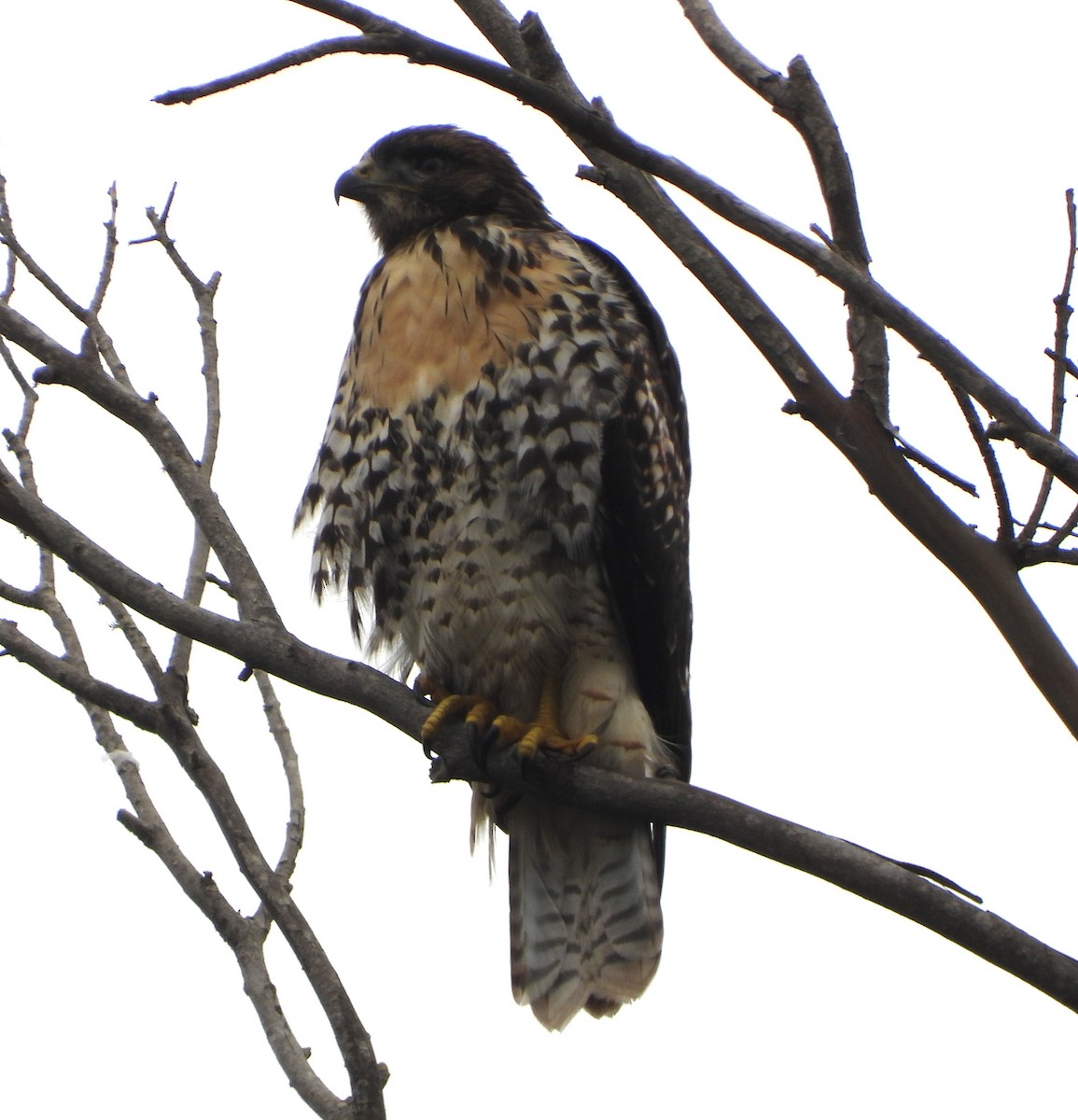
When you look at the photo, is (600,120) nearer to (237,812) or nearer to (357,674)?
(357,674)

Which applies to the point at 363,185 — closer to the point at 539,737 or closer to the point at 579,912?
the point at 539,737

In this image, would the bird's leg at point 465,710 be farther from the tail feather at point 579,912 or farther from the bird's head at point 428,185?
the bird's head at point 428,185

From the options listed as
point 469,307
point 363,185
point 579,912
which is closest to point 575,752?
point 579,912

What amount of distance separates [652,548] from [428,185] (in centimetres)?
150

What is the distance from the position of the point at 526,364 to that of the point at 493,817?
1.41 metres

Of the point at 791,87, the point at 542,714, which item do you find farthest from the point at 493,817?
the point at 791,87

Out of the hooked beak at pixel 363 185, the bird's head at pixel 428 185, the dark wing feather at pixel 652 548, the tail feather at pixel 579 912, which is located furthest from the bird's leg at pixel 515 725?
the hooked beak at pixel 363 185

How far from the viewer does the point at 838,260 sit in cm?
199

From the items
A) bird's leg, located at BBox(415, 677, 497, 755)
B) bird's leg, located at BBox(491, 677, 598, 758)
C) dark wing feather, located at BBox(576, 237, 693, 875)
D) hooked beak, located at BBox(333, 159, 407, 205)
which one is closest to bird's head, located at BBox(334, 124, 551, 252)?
hooked beak, located at BBox(333, 159, 407, 205)

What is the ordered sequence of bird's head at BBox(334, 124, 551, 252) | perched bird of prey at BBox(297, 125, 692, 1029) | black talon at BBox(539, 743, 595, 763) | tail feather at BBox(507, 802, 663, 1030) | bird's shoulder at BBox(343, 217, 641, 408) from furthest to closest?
1. bird's head at BBox(334, 124, 551, 252)
2. tail feather at BBox(507, 802, 663, 1030)
3. bird's shoulder at BBox(343, 217, 641, 408)
4. perched bird of prey at BBox(297, 125, 692, 1029)
5. black talon at BBox(539, 743, 595, 763)

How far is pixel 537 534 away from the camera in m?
3.78

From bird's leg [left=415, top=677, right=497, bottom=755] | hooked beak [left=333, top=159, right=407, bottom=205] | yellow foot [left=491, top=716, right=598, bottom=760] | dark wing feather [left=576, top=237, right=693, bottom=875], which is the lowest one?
yellow foot [left=491, top=716, right=598, bottom=760]

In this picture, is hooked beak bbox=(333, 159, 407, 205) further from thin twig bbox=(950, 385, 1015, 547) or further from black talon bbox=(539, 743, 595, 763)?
thin twig bbox=(950, 385, 1015, 547)

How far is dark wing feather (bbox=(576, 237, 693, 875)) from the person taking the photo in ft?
12.7
